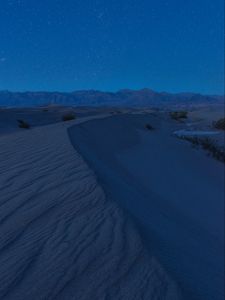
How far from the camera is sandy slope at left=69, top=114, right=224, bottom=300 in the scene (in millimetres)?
3041

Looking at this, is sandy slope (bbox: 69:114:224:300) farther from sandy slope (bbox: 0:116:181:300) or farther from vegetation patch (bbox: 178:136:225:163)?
→ vegetation patch (bbox: 178:136:225:163)

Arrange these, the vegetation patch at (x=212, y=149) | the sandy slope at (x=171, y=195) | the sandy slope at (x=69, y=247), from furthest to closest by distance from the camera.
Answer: the vegetation patch at (x=212, y=149), the sandy slope at (x=171, y=195), the sandy slope at (x=69, y=247)

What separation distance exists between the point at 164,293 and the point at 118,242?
0.62 metres

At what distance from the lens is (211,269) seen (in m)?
3.40

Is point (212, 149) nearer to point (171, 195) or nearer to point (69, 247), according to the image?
point (171, 195)

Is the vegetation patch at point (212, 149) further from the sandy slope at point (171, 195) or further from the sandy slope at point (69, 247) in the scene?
the sandy slope at point (69, 247)

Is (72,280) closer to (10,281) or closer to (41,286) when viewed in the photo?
(41,286)

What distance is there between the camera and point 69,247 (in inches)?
103

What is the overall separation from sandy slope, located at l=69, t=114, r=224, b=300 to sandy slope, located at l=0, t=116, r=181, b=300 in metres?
0.23

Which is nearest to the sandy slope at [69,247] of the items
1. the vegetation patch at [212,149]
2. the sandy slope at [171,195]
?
the sandy slope at [171,195]

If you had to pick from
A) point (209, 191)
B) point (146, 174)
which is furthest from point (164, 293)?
point (209, 191)

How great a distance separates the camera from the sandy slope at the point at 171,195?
9.98 feet

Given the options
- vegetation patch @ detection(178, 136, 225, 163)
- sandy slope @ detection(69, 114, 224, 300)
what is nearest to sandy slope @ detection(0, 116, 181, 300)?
sandy slope @ detection(69, 114, 224, 300)

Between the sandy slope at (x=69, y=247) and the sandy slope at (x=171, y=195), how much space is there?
234 millimetres
